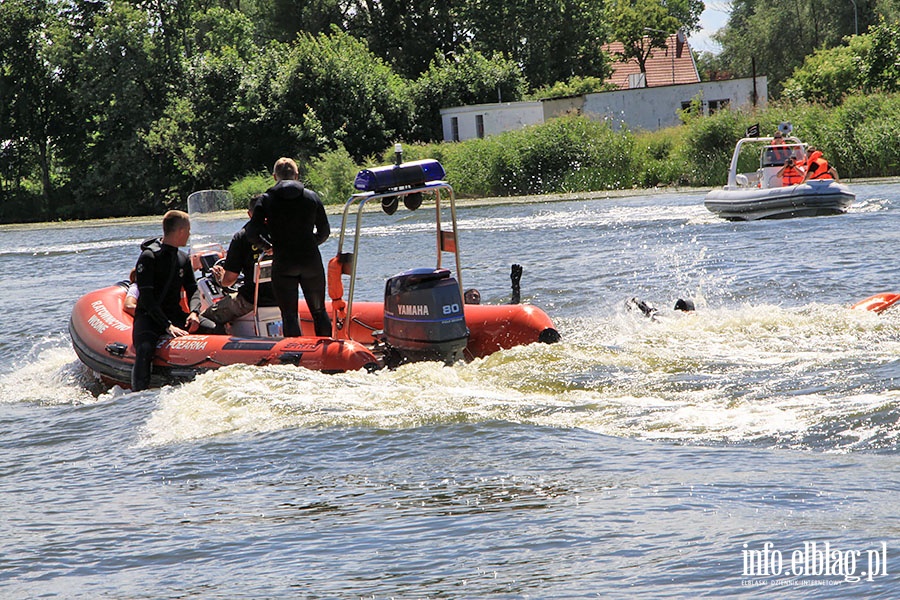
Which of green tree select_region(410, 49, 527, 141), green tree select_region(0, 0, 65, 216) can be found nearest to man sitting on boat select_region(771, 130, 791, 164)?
green tree select_region(410, 49, 527, 141)

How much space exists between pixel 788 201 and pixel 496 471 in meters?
14.8

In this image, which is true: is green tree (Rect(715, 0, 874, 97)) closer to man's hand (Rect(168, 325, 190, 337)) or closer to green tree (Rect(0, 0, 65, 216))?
green tree (Rect(0, 0, 65, 216))

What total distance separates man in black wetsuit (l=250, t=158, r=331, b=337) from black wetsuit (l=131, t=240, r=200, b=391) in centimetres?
74

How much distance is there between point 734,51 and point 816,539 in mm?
74130

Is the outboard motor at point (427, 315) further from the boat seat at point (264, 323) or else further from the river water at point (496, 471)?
the boat seat at point (264, 323)

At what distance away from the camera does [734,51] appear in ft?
243

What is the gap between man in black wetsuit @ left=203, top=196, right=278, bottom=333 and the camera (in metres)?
7.55

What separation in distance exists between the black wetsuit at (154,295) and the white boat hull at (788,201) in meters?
13.5

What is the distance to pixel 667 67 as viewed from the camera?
5616 centimetres

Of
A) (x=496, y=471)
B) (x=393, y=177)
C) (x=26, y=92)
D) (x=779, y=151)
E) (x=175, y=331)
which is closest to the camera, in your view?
(x=496, y=471)

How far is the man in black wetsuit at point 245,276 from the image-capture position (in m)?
7.55

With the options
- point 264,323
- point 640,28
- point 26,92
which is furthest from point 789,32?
point 264,323

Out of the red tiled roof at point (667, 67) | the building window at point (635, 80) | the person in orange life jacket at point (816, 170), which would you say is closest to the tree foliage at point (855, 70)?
the person in orange life jacket at point (816, 170)

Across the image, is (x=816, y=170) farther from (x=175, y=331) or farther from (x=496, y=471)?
(x=496, y=471)
